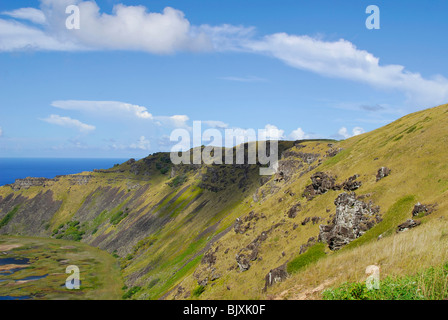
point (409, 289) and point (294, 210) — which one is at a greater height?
point (409, 289)

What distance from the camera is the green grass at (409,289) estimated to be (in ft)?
43.6

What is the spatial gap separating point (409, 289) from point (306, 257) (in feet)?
114

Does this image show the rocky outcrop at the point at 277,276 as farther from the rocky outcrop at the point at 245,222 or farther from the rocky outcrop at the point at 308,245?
the rocky outcrop at the point at 245,222

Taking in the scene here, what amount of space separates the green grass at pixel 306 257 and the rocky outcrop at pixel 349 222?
1417mm

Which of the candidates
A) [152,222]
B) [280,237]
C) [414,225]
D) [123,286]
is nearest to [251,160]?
[152,222]

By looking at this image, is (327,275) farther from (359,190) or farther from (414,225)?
(359,190)

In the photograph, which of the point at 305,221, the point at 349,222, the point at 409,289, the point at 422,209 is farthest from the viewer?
the point at 305,221

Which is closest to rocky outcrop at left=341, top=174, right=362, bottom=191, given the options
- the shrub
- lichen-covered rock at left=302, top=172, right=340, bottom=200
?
lichen-covered rock at left=302, top=172, right=340, bottom=200

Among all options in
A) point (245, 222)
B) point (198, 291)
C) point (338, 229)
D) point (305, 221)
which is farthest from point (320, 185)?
point (198, 291)

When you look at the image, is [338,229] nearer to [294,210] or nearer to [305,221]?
[305,221]

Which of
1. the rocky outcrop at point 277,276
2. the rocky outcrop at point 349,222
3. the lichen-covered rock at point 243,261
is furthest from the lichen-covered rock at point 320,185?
the rocky outcrop at point 277,276

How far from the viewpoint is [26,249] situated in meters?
192

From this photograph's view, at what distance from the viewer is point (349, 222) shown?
45219mm

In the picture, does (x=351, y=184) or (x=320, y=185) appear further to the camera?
(x=320, y=185)
